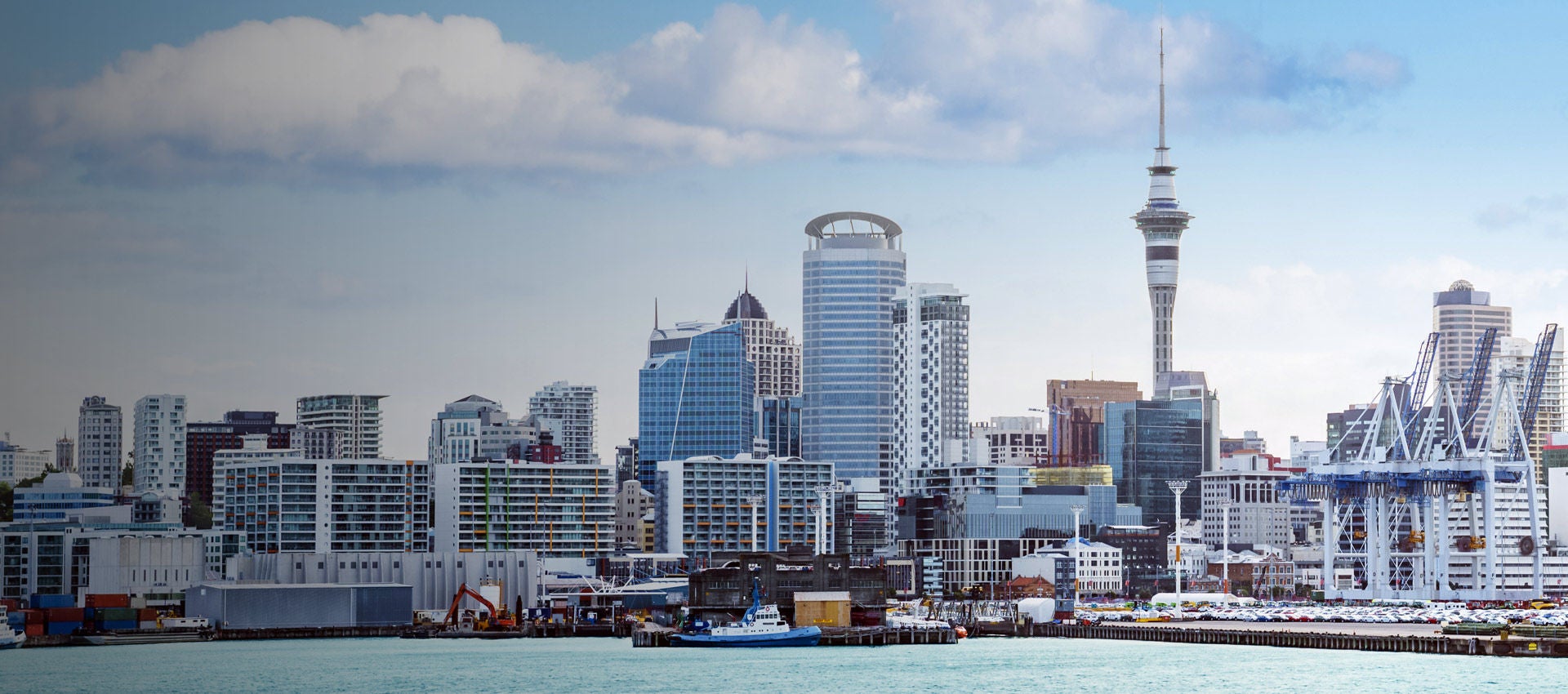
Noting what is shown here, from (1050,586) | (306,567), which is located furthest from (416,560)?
(1050,586)

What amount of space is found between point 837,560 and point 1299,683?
130 ft

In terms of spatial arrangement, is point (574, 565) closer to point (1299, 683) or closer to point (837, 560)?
point (837, 560)

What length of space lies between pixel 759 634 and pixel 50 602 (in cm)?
4949

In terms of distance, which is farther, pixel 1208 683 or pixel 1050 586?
pixel 1050 586

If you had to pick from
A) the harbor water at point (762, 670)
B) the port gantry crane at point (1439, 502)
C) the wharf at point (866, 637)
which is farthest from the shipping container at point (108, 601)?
the port gantry crane at point (1439, 502)

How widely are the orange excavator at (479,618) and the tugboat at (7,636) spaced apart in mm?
26120

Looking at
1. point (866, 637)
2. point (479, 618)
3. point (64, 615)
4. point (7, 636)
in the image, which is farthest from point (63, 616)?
point (866, 637)

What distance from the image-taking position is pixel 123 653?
13250 centimetres

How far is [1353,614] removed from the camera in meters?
152

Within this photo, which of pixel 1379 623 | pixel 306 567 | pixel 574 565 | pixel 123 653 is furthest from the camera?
pixel 574 565

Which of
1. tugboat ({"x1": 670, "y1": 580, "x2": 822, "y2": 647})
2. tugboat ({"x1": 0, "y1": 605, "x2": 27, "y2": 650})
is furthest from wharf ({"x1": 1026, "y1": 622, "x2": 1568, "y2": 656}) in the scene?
tugboat ({"x1": 0, "y1": 605, "x2": 27, "y2": 650})

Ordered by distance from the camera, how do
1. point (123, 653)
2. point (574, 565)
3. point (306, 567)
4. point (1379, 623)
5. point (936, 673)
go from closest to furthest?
point (936, 673)
point (123, 653)
point (1379, 623)
point (306, 567)
point (574, 565)

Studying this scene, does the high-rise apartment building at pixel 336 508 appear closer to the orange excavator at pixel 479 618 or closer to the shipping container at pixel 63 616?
the orange excavator at pixel 479 618

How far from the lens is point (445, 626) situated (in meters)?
154
